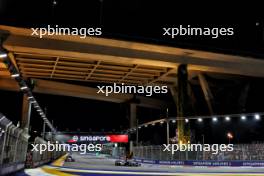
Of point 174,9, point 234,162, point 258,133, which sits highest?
point 174,9

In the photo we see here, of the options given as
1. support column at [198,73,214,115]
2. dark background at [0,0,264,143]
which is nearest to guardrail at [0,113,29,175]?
dark background at [0,0,264,143]

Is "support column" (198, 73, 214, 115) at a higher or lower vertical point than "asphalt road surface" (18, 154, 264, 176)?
higher

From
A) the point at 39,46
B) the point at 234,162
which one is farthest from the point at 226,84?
the point at 39,46

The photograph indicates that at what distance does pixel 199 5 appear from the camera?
119 feet

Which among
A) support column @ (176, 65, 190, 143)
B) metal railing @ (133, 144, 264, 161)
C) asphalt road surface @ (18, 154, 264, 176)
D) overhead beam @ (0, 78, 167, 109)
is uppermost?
overhead beam @ (0, 78, 167, 109)

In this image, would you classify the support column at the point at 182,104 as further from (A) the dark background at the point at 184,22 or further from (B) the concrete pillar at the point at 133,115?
(B) the concrete pillar at the point at 133,115

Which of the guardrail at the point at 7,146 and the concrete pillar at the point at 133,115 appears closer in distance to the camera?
the guardrail at the point at 7,146

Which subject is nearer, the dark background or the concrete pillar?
the dark background

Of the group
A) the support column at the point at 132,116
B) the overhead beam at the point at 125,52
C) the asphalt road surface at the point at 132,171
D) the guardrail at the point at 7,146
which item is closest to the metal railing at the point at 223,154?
the asphalt road surface at the point at 132,171

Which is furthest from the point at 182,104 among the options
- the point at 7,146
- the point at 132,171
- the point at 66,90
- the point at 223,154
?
the point at 7,146

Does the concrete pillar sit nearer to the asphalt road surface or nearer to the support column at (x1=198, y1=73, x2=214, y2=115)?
the support column at (x1=198, y1=73, x2=214, y2=115)

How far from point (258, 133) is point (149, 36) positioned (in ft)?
108

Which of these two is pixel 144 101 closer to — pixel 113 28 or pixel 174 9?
pixel 174 9

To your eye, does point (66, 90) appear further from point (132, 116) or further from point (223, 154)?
point (223, 154)
